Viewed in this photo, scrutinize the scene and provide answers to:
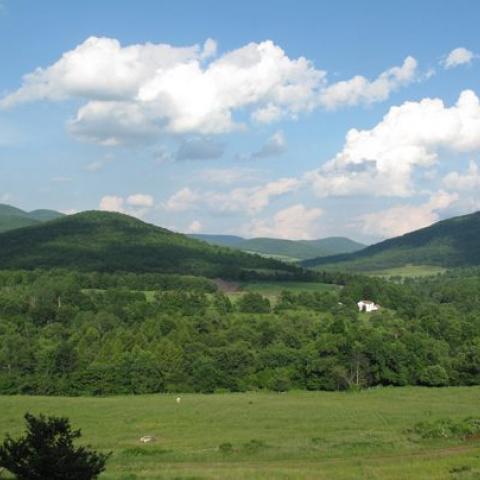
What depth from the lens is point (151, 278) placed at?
196375 mm

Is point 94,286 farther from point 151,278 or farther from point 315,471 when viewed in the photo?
point 315,471

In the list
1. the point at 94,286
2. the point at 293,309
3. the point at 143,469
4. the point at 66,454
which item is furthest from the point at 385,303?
the point at 66,454

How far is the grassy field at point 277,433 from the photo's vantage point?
103 ft

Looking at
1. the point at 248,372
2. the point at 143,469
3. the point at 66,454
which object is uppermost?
the point at 66,454

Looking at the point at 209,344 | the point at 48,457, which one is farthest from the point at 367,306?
the point at 48,457

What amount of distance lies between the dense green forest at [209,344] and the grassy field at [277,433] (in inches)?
378

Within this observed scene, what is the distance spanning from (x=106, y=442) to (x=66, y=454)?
33.4 metres

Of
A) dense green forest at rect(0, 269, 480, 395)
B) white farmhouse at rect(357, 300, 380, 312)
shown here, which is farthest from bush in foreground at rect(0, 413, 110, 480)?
white farmhouse at rect(357, 300, 380, 312)

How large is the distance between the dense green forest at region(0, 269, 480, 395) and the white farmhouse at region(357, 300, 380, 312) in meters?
11.3

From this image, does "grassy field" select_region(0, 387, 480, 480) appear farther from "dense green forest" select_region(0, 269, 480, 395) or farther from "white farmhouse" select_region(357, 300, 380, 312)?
"white farmhouse" select_region(357, 300, 380, 312)

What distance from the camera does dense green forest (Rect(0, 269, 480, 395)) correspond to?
3885 inches

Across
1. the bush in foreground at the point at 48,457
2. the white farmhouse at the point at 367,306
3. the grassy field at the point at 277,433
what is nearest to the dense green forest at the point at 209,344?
the grassy field at the point at 277,433

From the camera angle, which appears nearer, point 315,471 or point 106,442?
point 315,471

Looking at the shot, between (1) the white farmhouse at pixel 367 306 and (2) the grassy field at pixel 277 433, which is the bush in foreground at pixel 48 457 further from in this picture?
(1) the white farmhouse at pixel 367 306
